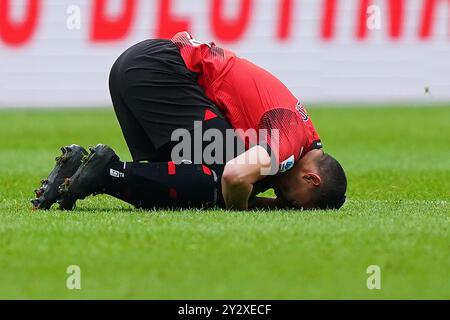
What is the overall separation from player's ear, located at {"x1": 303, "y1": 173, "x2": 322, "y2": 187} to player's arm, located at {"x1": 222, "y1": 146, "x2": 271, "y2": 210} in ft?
1.05

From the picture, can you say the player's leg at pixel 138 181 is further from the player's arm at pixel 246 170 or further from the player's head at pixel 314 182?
the player's head at pixel 314 182

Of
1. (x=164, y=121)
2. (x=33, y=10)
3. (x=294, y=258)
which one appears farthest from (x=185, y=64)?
(x=33, y=10)

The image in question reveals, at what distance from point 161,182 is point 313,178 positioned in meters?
0.90

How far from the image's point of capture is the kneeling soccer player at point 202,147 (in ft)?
21.7

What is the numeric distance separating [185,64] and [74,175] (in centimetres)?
102

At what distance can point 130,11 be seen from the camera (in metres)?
18.3

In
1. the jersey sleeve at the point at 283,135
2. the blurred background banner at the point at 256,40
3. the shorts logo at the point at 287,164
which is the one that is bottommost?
the blurred background banner at the point at 256,40

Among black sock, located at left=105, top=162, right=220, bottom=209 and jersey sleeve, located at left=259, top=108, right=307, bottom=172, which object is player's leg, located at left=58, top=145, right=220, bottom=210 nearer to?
black sock, located at left=105, top=162, right=220, bottom=209

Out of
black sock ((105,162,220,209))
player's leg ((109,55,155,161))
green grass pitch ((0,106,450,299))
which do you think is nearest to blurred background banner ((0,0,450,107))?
green grass pitch ((0,106,450,299))

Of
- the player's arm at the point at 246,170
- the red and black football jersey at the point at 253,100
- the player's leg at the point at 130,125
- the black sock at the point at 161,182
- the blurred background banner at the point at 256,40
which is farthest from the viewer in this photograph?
the blurred background banner at the point at 256,40

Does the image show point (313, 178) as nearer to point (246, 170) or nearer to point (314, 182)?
point (314, 182)

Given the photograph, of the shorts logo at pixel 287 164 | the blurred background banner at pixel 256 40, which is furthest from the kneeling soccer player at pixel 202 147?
the blurred background banner at pixel 256 40

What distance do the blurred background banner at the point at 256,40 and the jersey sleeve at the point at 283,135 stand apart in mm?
11465

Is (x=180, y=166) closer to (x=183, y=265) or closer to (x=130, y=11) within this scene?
(x=183, y=265)
